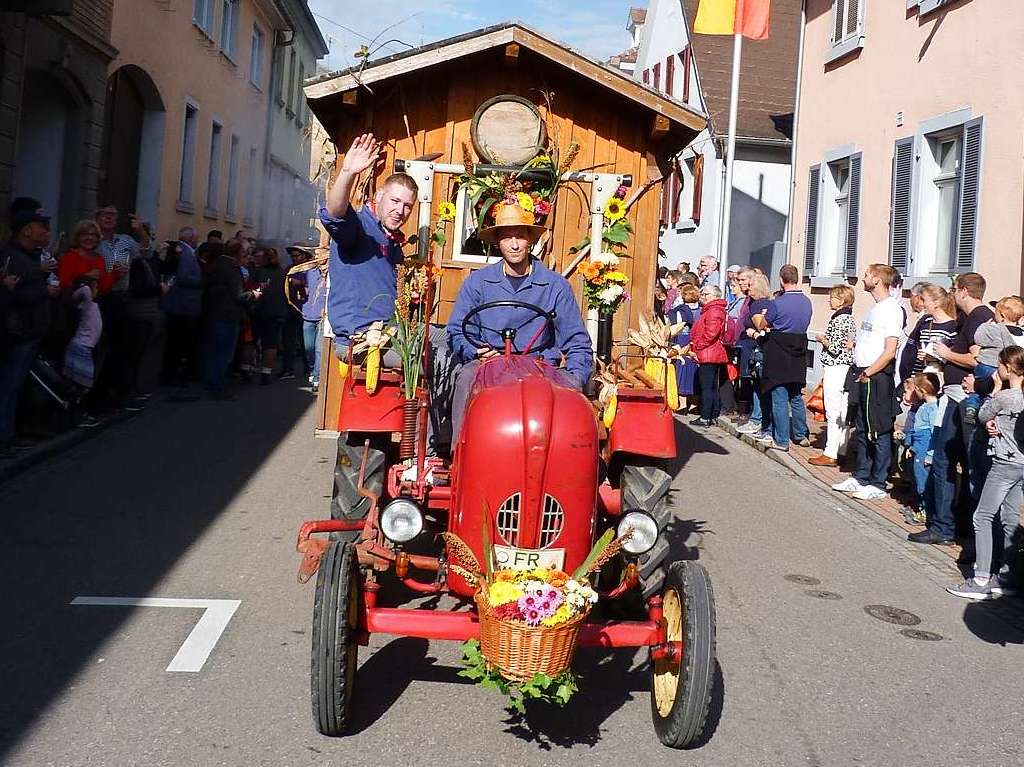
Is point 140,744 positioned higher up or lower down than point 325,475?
lower down

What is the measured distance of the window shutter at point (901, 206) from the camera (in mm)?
16062

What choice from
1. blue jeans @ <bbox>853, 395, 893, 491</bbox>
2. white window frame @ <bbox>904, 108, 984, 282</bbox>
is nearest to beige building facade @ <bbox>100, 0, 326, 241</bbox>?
white window frame @ <bbox>904, 108, 984, 282</bbox>

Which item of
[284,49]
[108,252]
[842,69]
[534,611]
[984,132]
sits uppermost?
[284,49]

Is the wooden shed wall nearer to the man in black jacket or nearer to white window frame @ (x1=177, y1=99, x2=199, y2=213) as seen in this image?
the man in black jacket

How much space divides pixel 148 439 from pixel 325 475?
7.72 feet

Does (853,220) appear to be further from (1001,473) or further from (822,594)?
(822,594)

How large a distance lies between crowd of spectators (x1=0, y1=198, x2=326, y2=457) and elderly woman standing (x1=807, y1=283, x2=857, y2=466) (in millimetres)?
5290

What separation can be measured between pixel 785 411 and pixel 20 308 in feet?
26.0

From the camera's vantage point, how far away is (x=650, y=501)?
6.01 meters

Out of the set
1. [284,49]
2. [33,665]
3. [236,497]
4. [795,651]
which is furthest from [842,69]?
[284,49]

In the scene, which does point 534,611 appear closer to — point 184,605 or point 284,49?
point 184,605

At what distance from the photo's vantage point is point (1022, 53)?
43.5 feet

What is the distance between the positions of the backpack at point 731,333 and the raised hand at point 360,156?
1054cm

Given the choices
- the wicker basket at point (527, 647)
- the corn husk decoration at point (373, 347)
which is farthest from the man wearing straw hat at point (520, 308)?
the wicker basket at point (527, 647)
